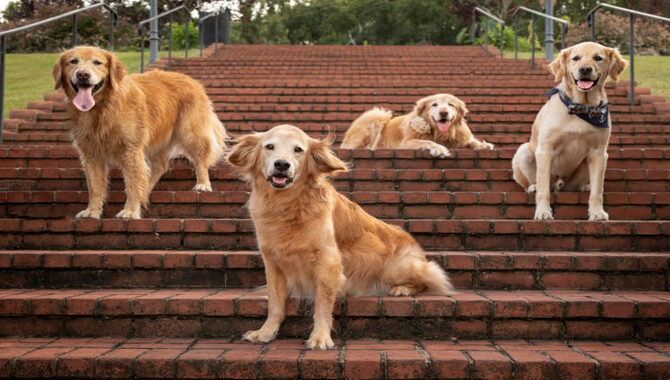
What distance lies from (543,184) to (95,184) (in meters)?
3.41

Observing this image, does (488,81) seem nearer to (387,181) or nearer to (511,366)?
(387,181)

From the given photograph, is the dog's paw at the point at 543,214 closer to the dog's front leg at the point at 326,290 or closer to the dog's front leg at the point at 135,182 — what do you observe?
the dog's front leg at the point at 326,290

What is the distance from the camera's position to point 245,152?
10.2 feet

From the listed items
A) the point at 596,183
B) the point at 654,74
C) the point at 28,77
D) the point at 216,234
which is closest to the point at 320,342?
the point at 216,234

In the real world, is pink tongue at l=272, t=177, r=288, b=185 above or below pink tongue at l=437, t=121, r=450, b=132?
below

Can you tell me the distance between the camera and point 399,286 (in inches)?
129

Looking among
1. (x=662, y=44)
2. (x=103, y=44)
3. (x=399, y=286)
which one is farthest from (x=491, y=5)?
(x=399, y=286)

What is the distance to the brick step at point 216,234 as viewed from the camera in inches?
155

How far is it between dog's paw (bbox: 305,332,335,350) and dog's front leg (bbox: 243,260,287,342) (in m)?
0.23

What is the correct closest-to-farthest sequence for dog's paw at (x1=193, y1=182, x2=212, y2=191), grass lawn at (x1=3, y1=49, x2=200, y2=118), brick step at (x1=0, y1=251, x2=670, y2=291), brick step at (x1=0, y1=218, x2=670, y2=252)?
brick step at (x1=0, y1=251, x2=670, y2=291), brick step at (x1=0, y1=218, x2=670, y2=252), dog's paw at (x1=193, y1=182, x2=212, y2=191), grass lawn at (x1=3, y1=49, x2=200, y2=118)

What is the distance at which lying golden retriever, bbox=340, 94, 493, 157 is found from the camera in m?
6.17

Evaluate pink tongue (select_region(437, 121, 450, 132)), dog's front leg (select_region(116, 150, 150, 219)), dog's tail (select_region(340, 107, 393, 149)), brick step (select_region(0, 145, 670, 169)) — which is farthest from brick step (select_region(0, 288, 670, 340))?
dog's tail (select_region(340, 107, 393, 149))

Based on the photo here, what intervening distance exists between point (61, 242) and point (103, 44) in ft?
48.2

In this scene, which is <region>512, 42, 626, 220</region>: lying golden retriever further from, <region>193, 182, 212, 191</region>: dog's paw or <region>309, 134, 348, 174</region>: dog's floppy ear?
<region>193, 182, 212, 191</region>: dog's paw
